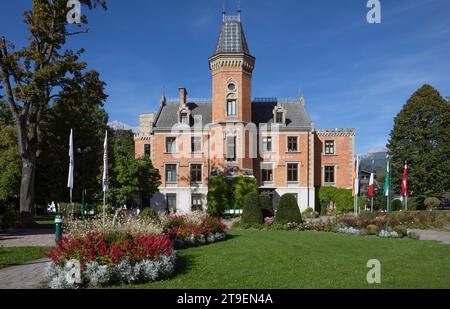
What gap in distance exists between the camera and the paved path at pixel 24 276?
8234 millimetres

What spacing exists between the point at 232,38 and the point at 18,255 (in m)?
31.2

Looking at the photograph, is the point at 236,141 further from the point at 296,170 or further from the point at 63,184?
the point at 63,184

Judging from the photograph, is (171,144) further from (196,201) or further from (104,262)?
(104,262)

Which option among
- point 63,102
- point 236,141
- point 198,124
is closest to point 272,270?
point 63,102

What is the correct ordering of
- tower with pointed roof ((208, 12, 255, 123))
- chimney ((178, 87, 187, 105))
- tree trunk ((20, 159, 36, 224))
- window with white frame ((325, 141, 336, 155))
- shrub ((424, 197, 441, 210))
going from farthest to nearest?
chimney ((178, 87, 187, 105)), window with white frame ((325, 141, 336, 155)), tower with pointed roof ((208, 12, 255, 123)), shrub ((424, 197, 441, 210)), tree trunk ((20, 159, 36, 224))

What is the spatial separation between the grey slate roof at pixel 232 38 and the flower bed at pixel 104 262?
3128 cm

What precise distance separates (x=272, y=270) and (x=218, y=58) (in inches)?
1214

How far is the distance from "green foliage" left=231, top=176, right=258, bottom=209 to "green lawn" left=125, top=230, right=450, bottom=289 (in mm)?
20203

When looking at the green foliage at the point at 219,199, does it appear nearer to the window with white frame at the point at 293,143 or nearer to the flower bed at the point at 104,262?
the window with white frame at the point at 293,143

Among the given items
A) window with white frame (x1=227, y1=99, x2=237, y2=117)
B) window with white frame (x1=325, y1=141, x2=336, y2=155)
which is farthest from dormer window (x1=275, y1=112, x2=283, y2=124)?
window with white frame (x1=325, y1=141, x2=336, y2=155)

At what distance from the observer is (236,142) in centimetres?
3850

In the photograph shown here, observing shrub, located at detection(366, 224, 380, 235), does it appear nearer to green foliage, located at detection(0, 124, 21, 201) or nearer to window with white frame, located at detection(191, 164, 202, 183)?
window with white frame, located at detection(191, 164, 202, 183)

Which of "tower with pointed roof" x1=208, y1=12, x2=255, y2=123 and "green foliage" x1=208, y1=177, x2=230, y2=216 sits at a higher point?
"tower with pointed roof" x1=208, y1=12, x2=255, y2=123

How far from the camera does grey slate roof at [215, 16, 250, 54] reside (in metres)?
38.4
